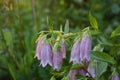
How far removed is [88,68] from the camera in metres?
1.64

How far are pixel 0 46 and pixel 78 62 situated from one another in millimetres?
1251

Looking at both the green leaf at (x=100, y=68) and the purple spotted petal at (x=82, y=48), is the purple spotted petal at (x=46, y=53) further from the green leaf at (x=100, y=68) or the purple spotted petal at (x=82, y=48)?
the green leaf at (x=100, y=68)

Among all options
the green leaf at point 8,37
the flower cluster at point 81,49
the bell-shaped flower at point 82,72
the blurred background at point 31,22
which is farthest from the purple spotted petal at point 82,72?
the green leaf at point 8,37

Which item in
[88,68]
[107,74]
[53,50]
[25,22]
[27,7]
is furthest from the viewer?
[27,7]

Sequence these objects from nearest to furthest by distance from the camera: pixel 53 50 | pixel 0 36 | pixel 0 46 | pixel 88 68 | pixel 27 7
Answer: pixel 53 50 < pixel 88 68 < pixel 0 36 < pixel 0 46 < pixel 27 7

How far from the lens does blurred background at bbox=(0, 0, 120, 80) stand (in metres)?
2.38

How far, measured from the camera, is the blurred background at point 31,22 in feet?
7.79

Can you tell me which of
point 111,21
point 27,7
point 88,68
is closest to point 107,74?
point 88,68

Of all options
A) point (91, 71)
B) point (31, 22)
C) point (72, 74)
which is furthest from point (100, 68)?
point (31, 22)

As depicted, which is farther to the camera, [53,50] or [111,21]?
[111,21]

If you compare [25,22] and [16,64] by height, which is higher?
[25,22]

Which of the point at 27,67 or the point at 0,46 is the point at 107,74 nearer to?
the point at 27,67

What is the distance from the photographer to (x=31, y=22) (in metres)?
3.37

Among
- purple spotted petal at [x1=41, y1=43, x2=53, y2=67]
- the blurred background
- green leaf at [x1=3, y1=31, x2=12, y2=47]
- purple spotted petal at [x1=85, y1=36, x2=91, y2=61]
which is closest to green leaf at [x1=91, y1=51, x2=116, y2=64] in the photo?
purple spotted petal at [x1=85, y1=36, x2=91, y2=61]
